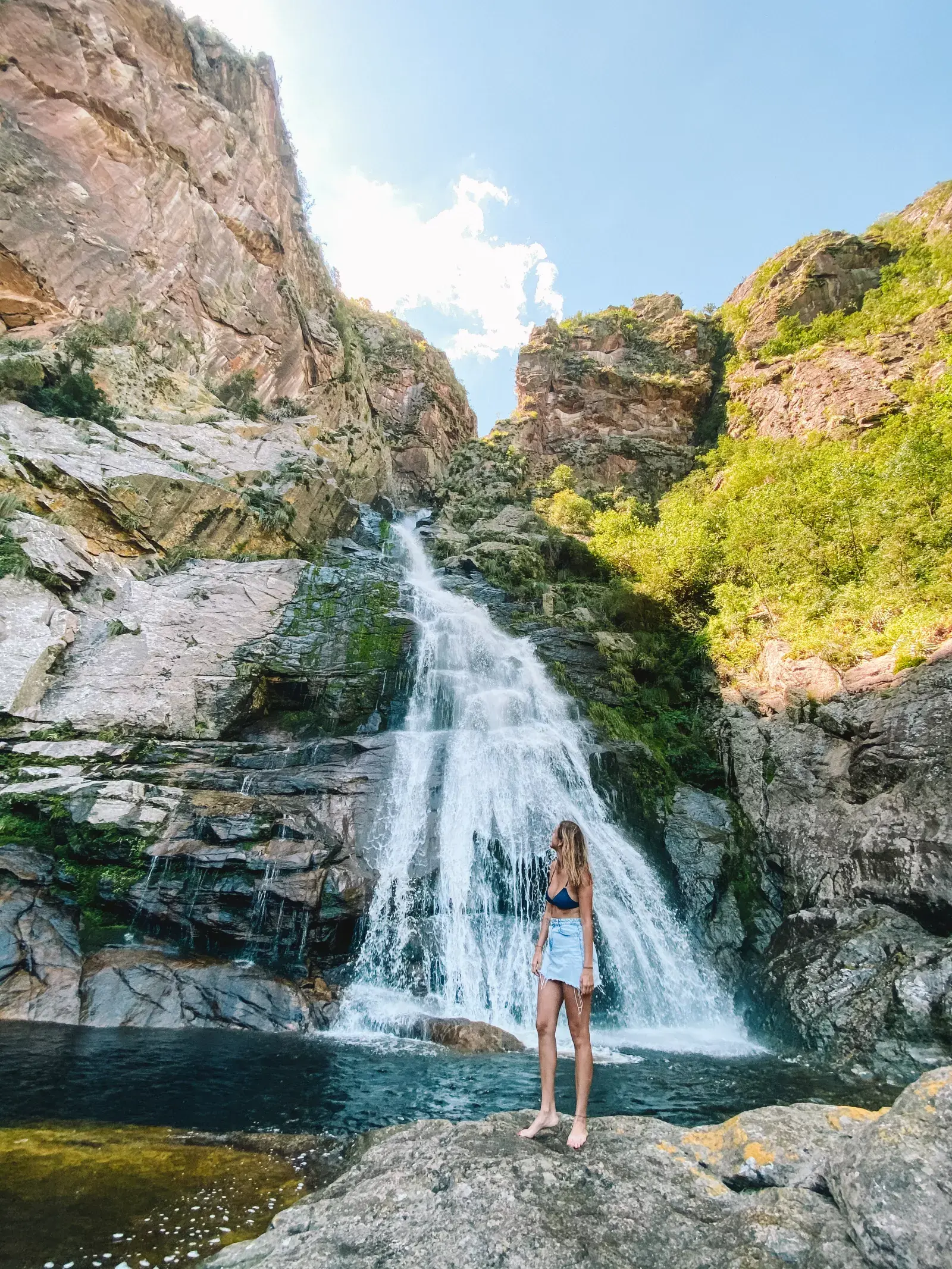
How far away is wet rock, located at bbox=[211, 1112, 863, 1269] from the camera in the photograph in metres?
2.41

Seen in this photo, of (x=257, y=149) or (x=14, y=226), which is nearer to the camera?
(x=14, y=226)

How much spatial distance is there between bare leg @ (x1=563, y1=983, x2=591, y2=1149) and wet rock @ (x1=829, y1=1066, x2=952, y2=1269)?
4.31 feet

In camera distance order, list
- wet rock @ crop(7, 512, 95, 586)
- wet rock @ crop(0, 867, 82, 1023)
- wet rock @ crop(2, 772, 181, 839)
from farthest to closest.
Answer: wet rock @ crop(7, 512, 95, 586), wet rock @ crop(2, 772, 181, 839), wet rock @ crop(0, 867, 82, 1023)

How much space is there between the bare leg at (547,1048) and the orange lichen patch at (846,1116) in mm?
1543

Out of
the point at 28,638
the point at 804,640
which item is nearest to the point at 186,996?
the point at 28,638

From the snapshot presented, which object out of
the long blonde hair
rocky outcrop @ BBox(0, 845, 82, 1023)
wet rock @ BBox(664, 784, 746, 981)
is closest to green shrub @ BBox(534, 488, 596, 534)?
wet rock @ BBox(664, 784, 746, 981)

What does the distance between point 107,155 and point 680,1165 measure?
3348 centimetres

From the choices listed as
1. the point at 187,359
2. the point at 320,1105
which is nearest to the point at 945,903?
the point at 320,1105

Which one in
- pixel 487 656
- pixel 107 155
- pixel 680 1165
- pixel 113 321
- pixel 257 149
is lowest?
pixel 680 1165

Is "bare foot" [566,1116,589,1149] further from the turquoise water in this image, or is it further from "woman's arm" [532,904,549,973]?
the turquoise water

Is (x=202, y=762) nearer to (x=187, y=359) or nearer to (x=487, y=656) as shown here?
(x=487, y=656)

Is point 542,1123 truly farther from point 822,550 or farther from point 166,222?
point 166,222

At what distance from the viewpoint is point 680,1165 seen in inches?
125

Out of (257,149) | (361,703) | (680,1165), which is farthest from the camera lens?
(257,149)
